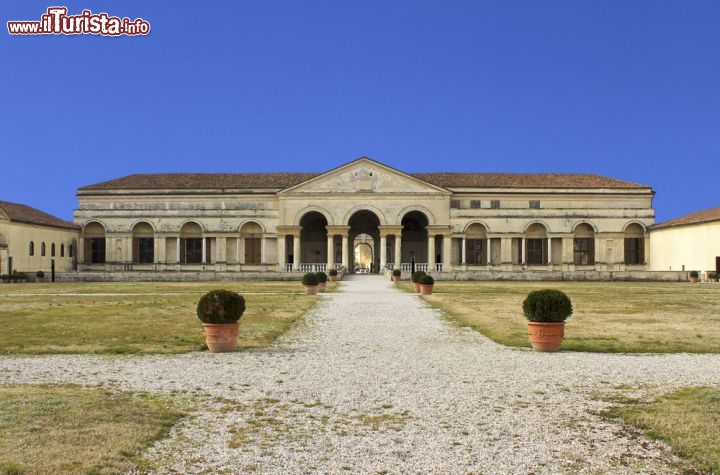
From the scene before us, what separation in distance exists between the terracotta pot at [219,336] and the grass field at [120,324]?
0.55 m

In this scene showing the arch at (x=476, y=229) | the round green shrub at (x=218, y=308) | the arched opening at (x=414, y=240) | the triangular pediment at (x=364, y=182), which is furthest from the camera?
the arched opening at (x=414, y=240)

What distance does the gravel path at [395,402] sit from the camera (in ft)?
18.6

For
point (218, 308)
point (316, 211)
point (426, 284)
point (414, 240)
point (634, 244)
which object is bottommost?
point (426, 284)

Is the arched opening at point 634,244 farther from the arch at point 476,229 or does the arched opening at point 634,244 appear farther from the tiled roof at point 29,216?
the tiled roof at point 29,216

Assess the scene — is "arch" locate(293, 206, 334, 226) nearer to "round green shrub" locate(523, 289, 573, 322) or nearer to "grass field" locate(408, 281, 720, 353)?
"grass field" locate(408, 281, 720, 353)

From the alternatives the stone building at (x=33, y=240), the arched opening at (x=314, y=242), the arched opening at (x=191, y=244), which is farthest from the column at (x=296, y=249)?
the stone building at (x=33, y=240)

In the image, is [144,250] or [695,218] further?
[144,250]

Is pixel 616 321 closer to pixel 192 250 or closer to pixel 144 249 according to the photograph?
pixel 192 250

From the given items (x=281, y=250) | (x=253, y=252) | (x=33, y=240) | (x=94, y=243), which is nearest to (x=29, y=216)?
(x=33, y=240)

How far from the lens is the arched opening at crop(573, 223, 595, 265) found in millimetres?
52781

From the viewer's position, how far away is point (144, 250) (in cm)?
5412

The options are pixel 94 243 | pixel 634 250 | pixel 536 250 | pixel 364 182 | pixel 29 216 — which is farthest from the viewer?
pixel 94 243

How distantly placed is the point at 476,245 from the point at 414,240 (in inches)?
251

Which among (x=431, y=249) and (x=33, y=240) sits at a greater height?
(x=33, y=240)
